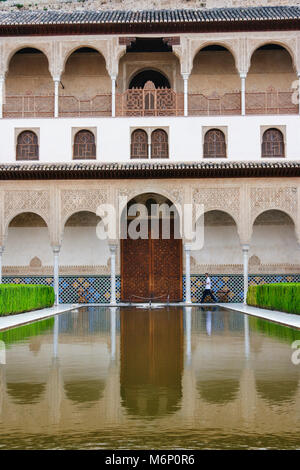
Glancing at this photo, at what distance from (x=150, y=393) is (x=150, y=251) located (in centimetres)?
1646

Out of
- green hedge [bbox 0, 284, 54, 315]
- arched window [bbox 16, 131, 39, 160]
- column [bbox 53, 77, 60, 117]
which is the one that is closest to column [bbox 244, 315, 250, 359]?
green hedge [bbox 0, 284, 54, 315]

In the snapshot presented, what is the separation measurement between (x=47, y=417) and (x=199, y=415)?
36.9 inches

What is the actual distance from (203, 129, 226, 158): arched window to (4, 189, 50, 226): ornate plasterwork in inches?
207

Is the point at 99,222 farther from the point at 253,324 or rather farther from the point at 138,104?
the point at 253,324

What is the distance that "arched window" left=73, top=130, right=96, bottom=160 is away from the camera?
19984 mm

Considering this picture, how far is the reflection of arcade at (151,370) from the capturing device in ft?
13.7

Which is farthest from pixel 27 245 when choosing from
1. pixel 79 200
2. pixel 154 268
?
pixel 154 268

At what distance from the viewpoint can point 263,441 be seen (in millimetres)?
3223

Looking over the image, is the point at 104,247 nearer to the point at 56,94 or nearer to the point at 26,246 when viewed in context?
the point at 26,246

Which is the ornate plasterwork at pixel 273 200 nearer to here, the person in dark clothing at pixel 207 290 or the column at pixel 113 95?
the person in dark clothing at pixel 207 290

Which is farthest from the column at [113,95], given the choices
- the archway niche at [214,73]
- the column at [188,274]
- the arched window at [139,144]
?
the column at [188,274]

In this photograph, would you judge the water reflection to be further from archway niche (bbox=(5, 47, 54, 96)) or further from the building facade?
archway niche (bbox=(5, 47, 54, 96))

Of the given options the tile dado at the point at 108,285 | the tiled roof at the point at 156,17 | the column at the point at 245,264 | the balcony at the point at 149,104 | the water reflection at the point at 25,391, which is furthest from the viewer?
the tile dado at the point at 108,285

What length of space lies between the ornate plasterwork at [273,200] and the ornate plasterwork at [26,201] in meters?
6.36
